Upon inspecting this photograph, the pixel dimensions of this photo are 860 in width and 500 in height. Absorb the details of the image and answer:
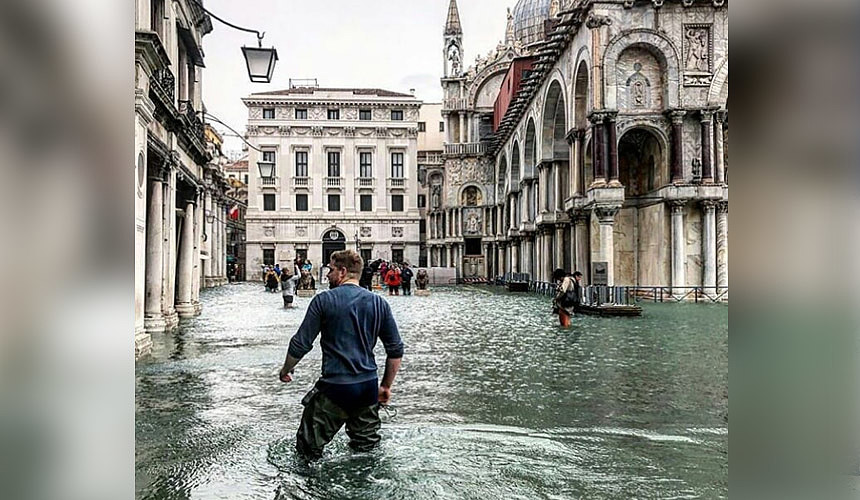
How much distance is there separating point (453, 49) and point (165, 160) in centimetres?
4916

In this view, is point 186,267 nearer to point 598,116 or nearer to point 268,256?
point 598,116

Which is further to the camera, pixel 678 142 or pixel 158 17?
pixel 678 142

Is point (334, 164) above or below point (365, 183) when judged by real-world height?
above

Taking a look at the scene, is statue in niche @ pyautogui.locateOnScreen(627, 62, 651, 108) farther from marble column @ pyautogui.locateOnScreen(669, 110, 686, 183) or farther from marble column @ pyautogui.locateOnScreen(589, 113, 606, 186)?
marble column @ pyautogui.locateOnScreen(589, 113, 606, 186)

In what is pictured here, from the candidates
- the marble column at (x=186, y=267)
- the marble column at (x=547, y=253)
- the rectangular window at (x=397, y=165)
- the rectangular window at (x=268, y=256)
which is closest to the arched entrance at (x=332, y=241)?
the rectangular window at (x=268, y=256)

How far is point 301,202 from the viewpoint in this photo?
61.2 metres

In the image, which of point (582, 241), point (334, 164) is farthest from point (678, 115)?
point (334, 164)

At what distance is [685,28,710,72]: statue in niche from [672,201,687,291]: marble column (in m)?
4.97

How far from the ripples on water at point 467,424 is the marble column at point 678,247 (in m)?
12.6
